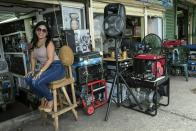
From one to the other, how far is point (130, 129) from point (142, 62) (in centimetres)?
108

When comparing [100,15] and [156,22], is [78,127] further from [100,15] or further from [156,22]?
[156,22]

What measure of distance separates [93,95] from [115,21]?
126cm

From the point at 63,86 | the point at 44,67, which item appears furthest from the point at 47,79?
the point at 63,86

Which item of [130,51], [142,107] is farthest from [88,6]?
[142,107]

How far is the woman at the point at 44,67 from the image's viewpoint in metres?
2.56

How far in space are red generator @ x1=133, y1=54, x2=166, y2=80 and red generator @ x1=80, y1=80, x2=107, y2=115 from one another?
2.11 ft

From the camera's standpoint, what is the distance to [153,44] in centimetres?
412

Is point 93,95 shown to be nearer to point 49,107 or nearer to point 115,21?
point 49,107

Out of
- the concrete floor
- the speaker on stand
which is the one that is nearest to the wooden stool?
the concrete floor

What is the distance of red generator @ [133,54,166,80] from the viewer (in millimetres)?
3080

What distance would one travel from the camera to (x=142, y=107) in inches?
133

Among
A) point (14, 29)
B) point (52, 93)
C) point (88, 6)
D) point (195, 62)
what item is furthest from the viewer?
point (195, 62)

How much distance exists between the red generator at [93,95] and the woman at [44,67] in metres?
0.57

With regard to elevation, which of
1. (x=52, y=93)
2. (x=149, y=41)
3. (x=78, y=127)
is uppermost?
(x=149, y=41)
